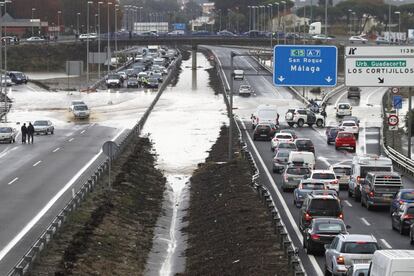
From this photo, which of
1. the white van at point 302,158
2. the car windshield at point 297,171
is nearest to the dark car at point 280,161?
the white van at point 302,158

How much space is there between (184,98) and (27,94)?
15425 mm

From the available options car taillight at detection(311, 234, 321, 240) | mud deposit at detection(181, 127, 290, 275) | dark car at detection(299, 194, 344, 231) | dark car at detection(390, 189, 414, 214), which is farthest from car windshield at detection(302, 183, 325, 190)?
car taillight at detection(311, 234, 321, 240)

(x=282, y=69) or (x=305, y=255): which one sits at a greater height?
(x=282, y=69)

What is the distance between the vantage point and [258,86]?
439ft

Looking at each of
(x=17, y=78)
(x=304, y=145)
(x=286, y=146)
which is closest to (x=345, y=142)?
(x=304, y=145)

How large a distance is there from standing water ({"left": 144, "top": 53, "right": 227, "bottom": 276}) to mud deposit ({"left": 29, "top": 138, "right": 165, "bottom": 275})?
531 mm

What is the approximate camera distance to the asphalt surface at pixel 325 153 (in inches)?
1475

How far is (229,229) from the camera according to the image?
4097 cm

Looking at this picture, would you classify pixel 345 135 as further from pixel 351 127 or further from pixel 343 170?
pixel 343 170

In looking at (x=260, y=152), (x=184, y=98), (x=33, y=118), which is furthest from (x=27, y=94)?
(x=260, y=152)

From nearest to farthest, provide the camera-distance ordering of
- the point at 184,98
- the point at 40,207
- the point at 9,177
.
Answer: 1. the point at 40,207
2. the point at 9,177
3. the point at 184,98

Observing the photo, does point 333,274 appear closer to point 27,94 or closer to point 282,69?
point 282,69

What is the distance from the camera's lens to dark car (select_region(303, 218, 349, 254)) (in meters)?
33.1

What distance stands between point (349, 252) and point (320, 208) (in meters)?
8.13
